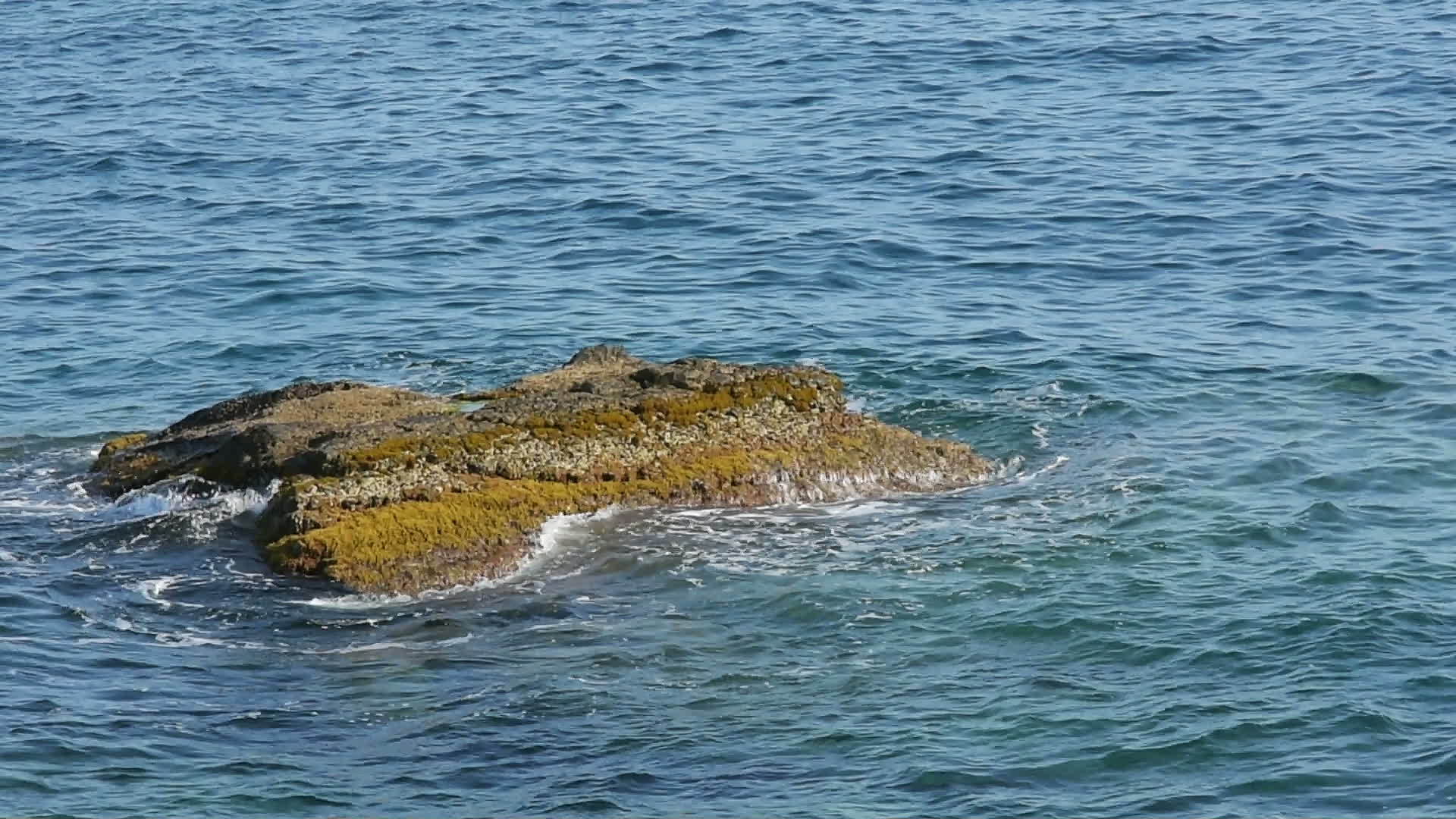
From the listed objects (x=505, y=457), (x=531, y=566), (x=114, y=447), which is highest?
(x=505, y=457)

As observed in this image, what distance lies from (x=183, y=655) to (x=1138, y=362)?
841 cm

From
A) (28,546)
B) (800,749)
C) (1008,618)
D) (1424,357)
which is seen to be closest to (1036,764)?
(800,749)

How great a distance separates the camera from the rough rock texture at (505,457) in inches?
486

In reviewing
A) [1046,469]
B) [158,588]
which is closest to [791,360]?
[1046,469]

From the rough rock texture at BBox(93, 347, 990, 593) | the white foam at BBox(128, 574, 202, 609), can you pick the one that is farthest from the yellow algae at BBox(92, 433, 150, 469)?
the white foam at BBox(128, 574, 202, 609)

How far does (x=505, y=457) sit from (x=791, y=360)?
15.2ft

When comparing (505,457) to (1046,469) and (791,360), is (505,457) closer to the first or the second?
(1046,469)

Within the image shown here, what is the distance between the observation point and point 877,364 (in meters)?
17.0

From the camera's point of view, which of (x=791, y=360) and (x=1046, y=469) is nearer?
(x=1046, y=469)

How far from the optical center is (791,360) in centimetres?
1730

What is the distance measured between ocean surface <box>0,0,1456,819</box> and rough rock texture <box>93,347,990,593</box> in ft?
0.74

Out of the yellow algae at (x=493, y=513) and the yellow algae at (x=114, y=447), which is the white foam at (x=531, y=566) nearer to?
the yellow algae at (x=493, y=513)

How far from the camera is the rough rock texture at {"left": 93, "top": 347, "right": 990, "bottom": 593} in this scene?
12.3m

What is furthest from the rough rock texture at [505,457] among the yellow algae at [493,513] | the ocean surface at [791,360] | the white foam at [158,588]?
the white foam at [158,588]
